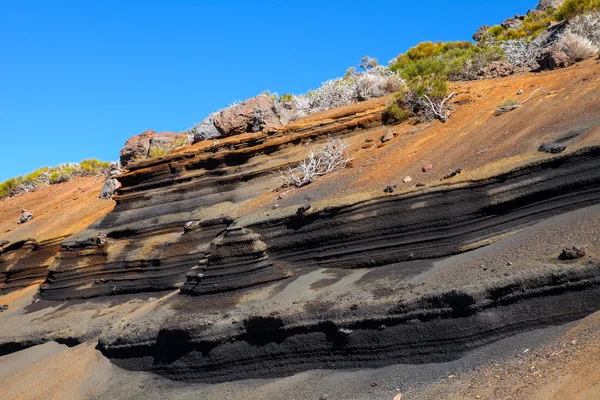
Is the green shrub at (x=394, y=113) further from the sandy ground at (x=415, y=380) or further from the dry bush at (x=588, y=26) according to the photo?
the sandy ground at (x=415, y=380)

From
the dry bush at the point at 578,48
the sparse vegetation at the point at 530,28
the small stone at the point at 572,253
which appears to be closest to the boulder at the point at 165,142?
the dry bush at the point at 578,48

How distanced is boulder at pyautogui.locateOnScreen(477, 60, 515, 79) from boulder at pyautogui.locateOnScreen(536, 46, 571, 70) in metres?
0.85

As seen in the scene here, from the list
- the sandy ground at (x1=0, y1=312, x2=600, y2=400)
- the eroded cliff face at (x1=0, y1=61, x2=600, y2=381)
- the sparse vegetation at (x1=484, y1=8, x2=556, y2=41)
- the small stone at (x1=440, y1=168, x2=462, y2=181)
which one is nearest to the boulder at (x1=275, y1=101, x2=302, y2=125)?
the eroded cliff face at (x1=0, y1=61, x2=600, y2=381)

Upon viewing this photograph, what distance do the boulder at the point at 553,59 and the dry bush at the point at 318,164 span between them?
544cm

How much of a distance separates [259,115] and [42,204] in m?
13.7

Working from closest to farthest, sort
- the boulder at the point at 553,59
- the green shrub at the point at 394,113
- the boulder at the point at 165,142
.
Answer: the boulder at the point at 553,59 < the green shrub at the point at 394,113 < the boulder at the point at 165,142

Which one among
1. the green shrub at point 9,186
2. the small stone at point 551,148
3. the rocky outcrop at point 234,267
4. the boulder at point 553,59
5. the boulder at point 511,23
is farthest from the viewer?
the green shrub at point 9,186

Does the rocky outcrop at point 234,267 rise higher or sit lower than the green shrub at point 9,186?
lower

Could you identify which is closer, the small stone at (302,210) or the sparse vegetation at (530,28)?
the small stone at (302,210)

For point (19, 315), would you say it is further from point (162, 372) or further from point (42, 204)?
point (42, 204)

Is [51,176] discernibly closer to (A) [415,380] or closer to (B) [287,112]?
(B) [287,112]

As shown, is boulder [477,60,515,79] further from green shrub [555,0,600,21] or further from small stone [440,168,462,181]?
small stone [440,168,462,181]

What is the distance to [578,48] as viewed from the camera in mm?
13375

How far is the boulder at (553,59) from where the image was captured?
1362 cm
